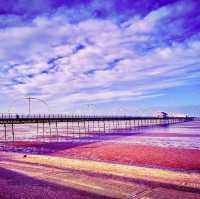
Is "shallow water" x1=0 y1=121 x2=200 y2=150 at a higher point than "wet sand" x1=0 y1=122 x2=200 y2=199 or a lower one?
lower

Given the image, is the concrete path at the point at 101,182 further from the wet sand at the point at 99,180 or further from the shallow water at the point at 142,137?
the shallow water at the point at 142,137

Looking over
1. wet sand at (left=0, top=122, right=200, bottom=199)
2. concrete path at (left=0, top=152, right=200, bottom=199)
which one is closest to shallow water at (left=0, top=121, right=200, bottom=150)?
wet sand at (left=0, top=122, right=200, bottom=199)

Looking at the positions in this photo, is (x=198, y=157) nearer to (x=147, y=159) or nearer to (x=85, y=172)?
(x=147, y=159)

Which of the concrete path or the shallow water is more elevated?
the concrete path

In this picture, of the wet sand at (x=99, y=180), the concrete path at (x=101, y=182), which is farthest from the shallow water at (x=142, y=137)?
the concrete path at (x=101, y=182)

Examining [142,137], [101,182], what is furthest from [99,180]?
[142,137]

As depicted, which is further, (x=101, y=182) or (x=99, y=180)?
(x=99, y=180)

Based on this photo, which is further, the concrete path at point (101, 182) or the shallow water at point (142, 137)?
the shallow water at point (142, 137)

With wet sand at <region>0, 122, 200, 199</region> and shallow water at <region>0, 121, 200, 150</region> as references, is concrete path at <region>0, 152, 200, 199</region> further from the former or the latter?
shallow water at <region>0, 121, 200, 150</region>

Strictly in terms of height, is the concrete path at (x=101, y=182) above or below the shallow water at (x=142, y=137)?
above

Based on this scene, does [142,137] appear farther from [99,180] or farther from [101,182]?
[101,182]

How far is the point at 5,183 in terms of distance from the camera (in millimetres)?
12508

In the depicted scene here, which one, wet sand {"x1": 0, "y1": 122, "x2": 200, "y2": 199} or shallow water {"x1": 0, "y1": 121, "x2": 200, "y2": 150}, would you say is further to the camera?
shallow water {"x1": 0, "y1": 121, "x2": 200, "y2": 150}

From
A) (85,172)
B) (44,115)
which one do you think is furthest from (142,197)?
(44,115)
